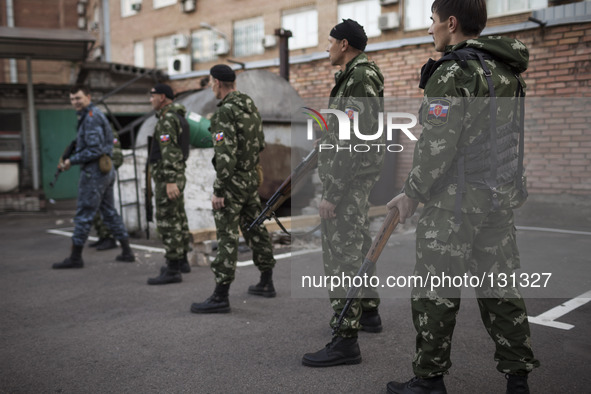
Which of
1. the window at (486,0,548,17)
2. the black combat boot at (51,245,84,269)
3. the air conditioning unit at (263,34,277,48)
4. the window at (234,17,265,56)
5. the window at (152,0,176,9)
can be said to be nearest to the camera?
the black combat boot at (51,245,84,269)

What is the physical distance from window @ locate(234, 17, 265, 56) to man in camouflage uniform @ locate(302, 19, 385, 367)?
13838 mm

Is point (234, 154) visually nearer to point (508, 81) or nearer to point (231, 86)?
point (231, 86)

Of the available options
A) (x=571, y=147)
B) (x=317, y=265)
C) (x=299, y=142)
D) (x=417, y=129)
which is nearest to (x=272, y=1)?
(x=417, y=129)

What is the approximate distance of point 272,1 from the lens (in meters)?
16.3

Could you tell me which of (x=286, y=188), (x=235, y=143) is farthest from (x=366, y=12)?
(x=286, y=188)

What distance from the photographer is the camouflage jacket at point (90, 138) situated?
5.98 metres

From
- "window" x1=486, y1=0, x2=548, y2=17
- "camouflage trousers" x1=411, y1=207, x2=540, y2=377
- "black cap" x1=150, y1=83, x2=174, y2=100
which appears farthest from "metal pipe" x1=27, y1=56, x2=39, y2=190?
"camouflage trousers" x1=411, y1=207, x2=540, y2=377

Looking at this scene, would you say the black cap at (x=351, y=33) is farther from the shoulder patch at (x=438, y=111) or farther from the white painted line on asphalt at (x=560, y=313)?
the white painted line on asphalt at (x=560, y=313)

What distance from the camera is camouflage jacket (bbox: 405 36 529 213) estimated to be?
2.20m

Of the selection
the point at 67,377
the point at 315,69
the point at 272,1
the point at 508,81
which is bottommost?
the point at 67,377

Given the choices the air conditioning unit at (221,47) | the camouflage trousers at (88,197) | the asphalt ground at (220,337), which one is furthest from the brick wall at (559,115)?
the air conditioning unit at (221,47)

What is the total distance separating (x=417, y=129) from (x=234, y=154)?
788 cm

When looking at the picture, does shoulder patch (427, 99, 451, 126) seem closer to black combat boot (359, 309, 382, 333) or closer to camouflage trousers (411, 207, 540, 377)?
camouflage trousers (411, 207, 540, 377)

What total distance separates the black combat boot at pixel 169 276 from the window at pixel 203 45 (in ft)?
45.1
